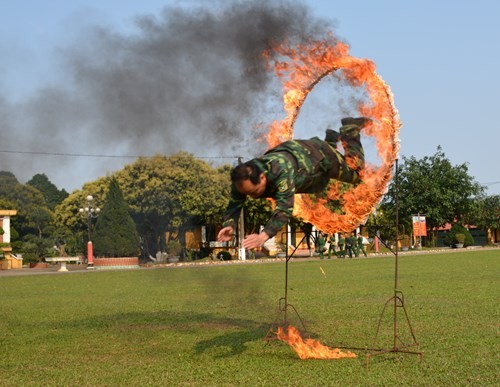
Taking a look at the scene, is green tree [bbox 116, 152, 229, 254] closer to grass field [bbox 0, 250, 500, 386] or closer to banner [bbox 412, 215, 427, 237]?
grass field [bbox 0, 250, 500, 386]

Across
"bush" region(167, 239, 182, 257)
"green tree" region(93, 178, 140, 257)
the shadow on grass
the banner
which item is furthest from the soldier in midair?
the banner

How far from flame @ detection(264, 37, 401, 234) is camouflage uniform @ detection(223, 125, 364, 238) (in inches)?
16.0

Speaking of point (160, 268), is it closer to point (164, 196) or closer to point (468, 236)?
point (164, 196)

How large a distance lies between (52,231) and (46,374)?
68315 millimetres

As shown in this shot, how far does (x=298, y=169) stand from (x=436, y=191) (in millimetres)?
71027

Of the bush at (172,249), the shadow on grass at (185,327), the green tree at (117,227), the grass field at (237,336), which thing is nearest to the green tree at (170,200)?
the bush at (172,249)

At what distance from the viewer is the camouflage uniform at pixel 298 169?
9039 millimetres

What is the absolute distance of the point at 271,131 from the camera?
1187 centimetres

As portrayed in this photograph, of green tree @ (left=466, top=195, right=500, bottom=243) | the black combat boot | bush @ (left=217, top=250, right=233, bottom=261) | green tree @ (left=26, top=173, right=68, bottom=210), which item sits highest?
green tree @ (left=26, top=173, right=68, bottom=210)

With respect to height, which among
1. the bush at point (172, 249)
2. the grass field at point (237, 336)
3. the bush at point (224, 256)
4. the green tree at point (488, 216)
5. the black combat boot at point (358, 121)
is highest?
the green tree at point (488, 216)

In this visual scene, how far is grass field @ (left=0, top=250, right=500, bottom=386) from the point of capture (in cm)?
881

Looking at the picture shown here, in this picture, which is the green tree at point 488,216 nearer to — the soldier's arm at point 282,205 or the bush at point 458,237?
the bush at point 458,237

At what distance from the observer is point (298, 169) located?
30.9ft

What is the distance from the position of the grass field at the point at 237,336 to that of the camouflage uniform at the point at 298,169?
206cm
